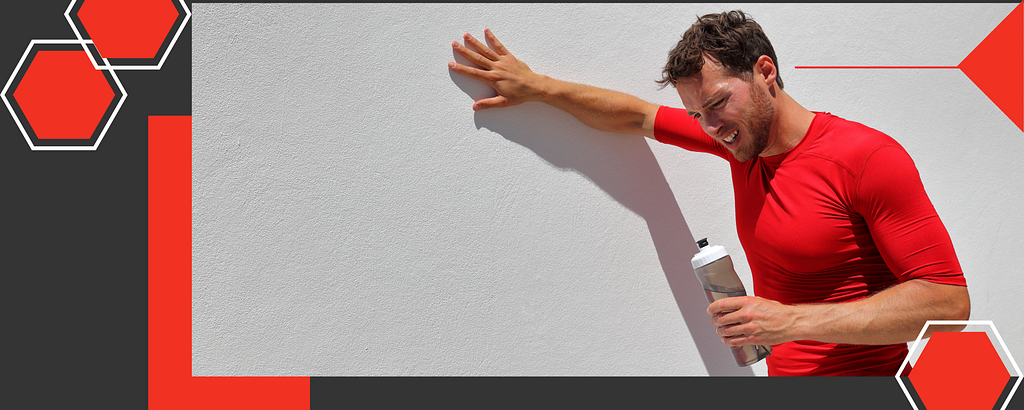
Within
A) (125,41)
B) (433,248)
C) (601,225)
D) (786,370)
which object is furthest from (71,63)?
(786,370)

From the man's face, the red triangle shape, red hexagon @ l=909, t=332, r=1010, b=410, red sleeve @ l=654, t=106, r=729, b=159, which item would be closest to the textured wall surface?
red sleeve @ l=654, t=106, r=729, b=159

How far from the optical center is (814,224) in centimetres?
155

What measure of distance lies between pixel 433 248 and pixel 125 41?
1076mm

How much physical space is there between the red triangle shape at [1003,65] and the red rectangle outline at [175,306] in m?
2.43

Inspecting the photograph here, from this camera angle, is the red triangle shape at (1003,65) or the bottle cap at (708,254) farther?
the red triangle shape at (1003,65)

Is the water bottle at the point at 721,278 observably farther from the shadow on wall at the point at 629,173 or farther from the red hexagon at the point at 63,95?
the red hexagon at the point at 63,95

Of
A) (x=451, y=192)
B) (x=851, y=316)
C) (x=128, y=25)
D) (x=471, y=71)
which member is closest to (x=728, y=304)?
(x=851, y=316)

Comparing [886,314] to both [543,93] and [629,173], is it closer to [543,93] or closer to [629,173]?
[629,173]

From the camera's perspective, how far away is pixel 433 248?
6.27 feet

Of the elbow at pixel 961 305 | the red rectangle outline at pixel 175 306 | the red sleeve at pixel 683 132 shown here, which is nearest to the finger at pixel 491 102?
the red sleeve at pixel 683 132

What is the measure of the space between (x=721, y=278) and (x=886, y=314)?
37 centimetres

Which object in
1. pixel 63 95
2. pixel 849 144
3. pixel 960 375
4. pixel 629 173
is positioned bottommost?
pixel 960 375

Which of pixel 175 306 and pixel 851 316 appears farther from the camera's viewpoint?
pixel 175 306

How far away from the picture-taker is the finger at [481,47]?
1874 millimetres
